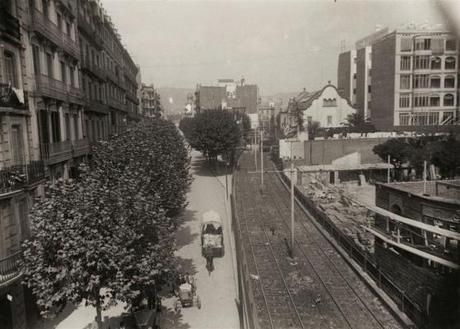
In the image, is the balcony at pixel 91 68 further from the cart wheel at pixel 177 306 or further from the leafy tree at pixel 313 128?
the leafy tree at pixel 313 128

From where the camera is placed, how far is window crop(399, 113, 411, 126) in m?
67.3

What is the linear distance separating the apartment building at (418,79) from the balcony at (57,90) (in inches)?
2246

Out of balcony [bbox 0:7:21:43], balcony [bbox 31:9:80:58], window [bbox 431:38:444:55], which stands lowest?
balcony [bbox 0:7:21:43]

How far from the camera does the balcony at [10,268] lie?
15000 millimetres

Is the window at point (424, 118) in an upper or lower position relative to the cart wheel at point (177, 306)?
upper

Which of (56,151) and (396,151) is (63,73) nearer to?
(56,151)

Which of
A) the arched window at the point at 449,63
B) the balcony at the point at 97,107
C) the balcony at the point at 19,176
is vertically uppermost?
the arched window at the point at 449,63

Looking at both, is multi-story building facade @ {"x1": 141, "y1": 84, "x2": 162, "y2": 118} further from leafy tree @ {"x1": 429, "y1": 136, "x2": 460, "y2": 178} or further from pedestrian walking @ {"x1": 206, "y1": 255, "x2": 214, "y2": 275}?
pedestrian walking @ {"x1": 206, "y1": 255, "x2": 214, "y2": 275}

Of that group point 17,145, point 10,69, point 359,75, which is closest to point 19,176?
point 17,145

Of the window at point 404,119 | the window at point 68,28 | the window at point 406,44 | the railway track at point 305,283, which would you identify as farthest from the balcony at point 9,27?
the window at point 404,119

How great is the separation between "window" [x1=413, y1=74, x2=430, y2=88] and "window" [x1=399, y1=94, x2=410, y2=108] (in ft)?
7.42

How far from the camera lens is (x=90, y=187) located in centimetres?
1380

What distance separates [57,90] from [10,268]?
37.4 ft

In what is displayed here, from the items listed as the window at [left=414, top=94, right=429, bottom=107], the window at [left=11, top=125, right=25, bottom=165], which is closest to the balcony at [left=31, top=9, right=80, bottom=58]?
the window at [left=11, top=125, right=25, bottom=165]
